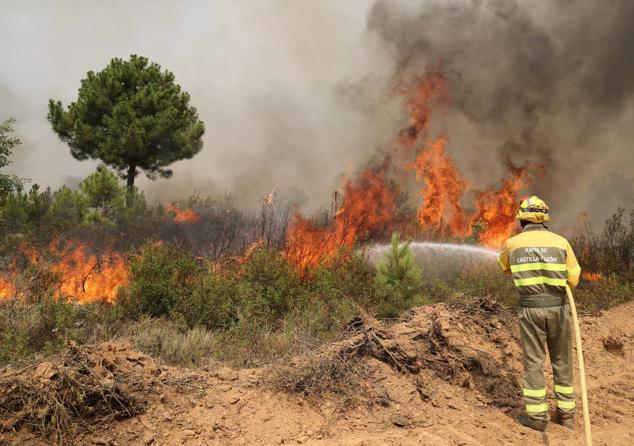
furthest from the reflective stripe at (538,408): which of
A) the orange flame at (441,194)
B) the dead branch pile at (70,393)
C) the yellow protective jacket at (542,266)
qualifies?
the orange flame at (441,194)

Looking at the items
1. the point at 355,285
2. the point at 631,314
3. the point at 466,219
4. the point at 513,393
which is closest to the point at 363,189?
→ the point at 466,219

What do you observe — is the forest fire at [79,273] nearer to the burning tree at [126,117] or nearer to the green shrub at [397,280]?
the green shrub at [397,280]

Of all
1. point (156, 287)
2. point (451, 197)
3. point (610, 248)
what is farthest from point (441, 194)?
point (156, 287)

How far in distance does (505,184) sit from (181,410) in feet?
51.4

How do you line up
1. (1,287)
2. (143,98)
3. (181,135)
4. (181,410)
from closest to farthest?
(181,410) → (1,287) → (143,98) → (181,135)

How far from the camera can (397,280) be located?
9.02 meters

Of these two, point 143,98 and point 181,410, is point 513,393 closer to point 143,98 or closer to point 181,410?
point 181,410

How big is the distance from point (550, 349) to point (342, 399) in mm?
2147

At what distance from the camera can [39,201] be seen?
A: 15.9 meters

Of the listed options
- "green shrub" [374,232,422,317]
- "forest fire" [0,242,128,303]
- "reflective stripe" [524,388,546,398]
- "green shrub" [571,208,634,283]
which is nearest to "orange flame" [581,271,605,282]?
"green shrub" [571,208,634,283]

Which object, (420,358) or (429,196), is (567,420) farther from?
(429,196)

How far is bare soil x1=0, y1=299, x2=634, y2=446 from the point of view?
12.9ft

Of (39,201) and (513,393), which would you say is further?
(39,201)

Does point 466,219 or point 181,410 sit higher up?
point 466,219
